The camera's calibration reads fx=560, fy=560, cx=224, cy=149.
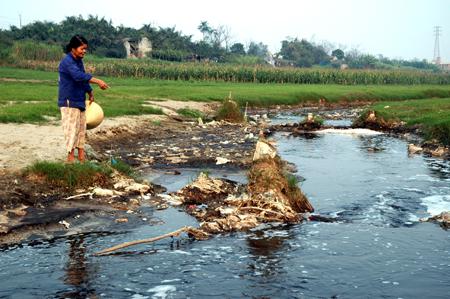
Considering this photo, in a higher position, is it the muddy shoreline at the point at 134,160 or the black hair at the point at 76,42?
the black hair at the point at 76,42

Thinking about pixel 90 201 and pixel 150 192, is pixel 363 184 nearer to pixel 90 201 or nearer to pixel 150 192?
pixel 150 192

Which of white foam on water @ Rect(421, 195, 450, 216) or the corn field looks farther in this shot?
the corn field

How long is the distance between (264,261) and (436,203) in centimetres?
502

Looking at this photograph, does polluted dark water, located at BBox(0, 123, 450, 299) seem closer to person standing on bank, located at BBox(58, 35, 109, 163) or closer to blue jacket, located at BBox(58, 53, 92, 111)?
person standing on bank, located at BBox(58, 35, 109, 163)

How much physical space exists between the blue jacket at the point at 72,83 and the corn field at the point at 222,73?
42.7m

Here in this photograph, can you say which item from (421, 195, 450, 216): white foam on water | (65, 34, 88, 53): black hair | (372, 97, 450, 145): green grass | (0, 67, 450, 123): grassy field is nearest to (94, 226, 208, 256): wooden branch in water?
(65, 34, 88, 53): black hair

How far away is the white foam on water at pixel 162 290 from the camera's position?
591cm

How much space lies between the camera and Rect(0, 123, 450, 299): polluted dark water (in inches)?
239

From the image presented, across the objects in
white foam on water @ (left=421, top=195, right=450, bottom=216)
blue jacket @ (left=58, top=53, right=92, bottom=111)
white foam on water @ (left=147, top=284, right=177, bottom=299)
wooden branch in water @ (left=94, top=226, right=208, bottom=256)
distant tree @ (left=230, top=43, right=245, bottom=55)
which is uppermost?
distant tree @ (left=230, top=43, right=245, bottom=55)

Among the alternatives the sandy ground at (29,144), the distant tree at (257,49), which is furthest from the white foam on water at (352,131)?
the distant tree at (257,49)

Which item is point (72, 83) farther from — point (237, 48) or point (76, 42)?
point (237, 48)

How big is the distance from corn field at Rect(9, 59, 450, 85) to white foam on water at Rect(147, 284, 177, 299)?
47129mm

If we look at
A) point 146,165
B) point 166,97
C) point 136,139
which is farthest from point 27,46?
point 146,165

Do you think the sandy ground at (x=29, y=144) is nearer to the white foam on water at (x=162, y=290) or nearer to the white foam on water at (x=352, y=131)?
the white foam on water at (x=162, y=290)
